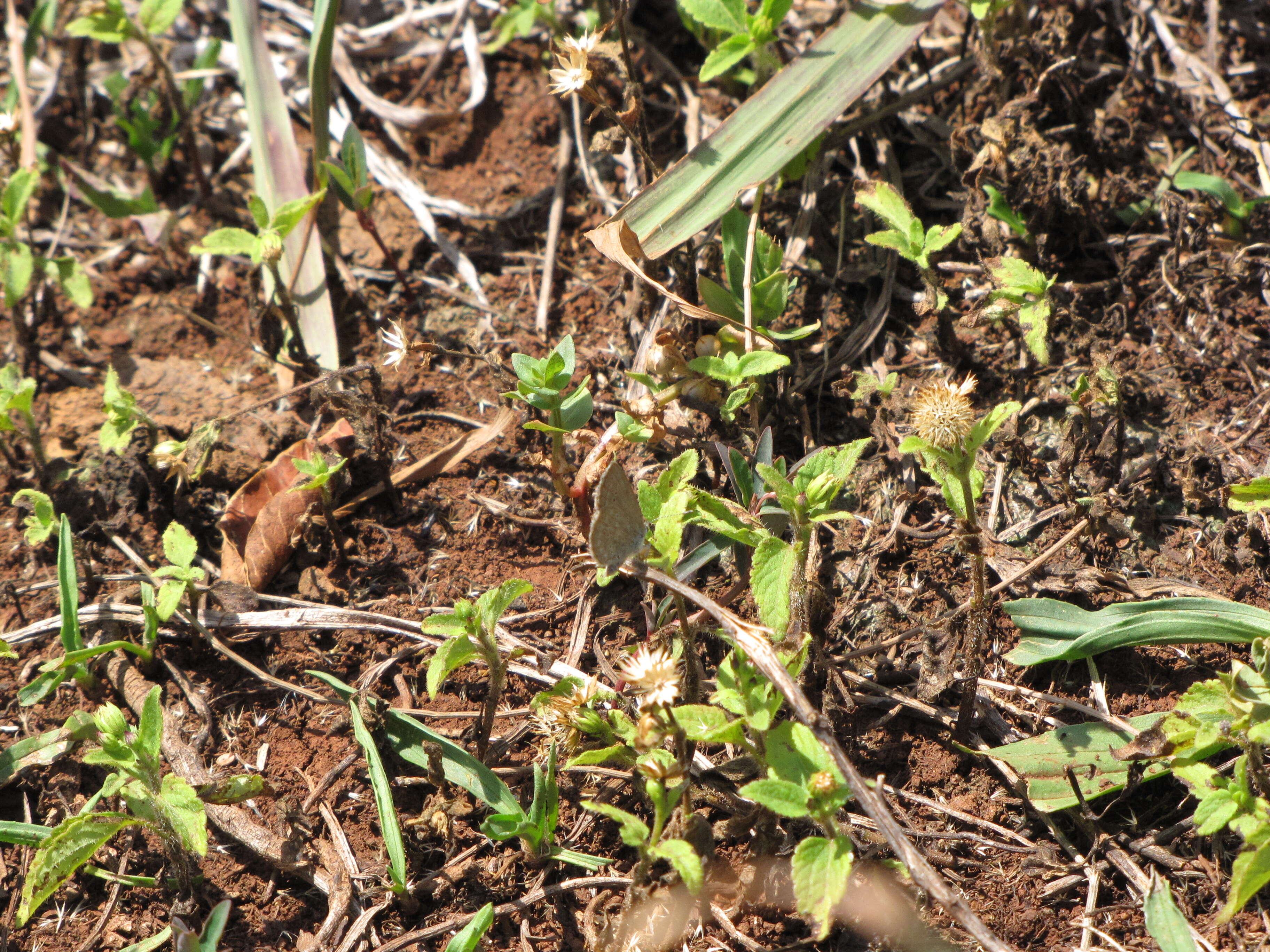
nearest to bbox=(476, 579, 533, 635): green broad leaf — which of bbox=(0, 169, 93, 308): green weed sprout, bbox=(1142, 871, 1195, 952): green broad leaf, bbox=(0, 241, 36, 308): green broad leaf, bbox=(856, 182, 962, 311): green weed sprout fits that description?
bbox=(856, 182, 962, 311): green weed sprout

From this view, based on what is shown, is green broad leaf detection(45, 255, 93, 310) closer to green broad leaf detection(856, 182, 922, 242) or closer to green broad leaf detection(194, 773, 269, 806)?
green broad leaf detection(194, 773, 269, 806)

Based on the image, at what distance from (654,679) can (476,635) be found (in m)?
0.43

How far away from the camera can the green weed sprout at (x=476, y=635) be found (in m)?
1.93

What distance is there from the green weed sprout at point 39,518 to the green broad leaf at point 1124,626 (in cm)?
235

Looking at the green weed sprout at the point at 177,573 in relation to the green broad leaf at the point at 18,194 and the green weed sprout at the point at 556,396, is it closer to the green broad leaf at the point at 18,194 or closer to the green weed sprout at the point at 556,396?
the green weed sprout at the point at 556,396

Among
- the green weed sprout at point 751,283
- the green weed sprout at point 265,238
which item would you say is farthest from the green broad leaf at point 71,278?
the green weed sprout at point 751,283

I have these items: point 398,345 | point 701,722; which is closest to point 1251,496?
point 701,722

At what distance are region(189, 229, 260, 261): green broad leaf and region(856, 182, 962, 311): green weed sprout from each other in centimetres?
168

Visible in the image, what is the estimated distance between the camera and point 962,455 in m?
1.78

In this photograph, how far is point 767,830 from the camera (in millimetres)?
1891

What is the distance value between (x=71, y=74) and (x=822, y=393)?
3.07 metres

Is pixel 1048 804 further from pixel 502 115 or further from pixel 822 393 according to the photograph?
pixel 502 115

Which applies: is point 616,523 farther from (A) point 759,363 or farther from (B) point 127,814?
(B) point 127,814

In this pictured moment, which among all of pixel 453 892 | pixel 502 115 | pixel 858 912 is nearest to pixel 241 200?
pixel 502 115
